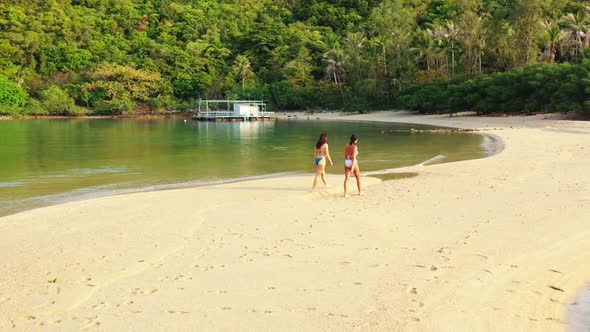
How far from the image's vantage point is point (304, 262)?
7160 mm

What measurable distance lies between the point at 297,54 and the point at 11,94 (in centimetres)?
4839

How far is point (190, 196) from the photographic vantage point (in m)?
13.6

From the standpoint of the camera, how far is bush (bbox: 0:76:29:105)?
275ft

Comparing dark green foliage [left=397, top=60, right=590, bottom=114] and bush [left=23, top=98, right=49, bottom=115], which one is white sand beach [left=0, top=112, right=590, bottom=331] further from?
bush [left=23, top=98, right=49, bottom=115]

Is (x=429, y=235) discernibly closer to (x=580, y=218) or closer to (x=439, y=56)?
(x=580, y=218)

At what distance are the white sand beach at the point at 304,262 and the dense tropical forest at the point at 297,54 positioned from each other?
3607 centimetres

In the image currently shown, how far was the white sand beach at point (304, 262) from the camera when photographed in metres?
5.38

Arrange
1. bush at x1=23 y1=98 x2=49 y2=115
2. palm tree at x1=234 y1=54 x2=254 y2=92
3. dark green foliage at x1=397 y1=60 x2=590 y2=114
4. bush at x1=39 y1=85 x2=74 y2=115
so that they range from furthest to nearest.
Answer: palm tree at x1=234 y1=54 x2=254 y2=92, bush at x1=39 y1=85 x2=74 y2=115, bush at x1=23 y1=98 x2=49 y2=115, dark green foliage at x1=397 y1=60 x2=590 y2=114

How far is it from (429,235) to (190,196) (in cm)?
701

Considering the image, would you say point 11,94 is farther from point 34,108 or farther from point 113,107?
point 113,107

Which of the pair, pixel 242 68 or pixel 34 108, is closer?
pixel 34 108

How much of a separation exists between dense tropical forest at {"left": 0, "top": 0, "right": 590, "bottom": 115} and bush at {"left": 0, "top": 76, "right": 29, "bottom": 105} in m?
0.20

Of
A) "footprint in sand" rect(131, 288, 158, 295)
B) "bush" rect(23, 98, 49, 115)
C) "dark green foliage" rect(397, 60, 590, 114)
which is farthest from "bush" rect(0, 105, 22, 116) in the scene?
"footprint in sand" rect(131, 288, 158, 295)

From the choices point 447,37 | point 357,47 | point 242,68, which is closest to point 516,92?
point 447,37
